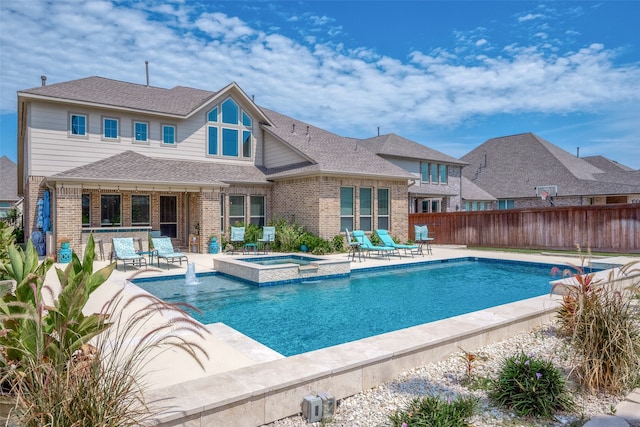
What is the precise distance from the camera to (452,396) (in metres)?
4.04

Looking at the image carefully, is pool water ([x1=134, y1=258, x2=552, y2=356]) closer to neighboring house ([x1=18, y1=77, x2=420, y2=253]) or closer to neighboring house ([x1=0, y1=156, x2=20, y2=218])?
neighboring house ([x1=18, y1=77, x2=420, y2=253])

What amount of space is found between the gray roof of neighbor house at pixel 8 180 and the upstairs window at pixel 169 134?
83.6 ft

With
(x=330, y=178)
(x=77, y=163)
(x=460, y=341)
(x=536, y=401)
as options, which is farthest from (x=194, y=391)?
(x=77, y=163)

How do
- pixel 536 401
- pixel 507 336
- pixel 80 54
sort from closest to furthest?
pixel 536 401 → pixel 507 336 → pixel 80 54

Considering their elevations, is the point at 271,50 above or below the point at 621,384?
above

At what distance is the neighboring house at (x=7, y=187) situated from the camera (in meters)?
35.0

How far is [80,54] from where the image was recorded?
1719 centimetres

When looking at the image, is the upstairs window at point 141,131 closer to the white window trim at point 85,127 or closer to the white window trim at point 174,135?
the white window trim at point 174,135

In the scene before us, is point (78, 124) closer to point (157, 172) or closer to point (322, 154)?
point (157, 172)

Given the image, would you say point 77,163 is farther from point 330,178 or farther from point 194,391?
point 194,391

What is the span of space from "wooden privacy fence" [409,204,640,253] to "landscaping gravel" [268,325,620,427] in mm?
13192

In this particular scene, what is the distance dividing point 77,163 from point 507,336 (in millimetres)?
17382

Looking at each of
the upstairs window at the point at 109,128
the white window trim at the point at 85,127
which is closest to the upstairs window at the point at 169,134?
the upstairs window at the point at 109,128

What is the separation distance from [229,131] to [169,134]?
3104mm
